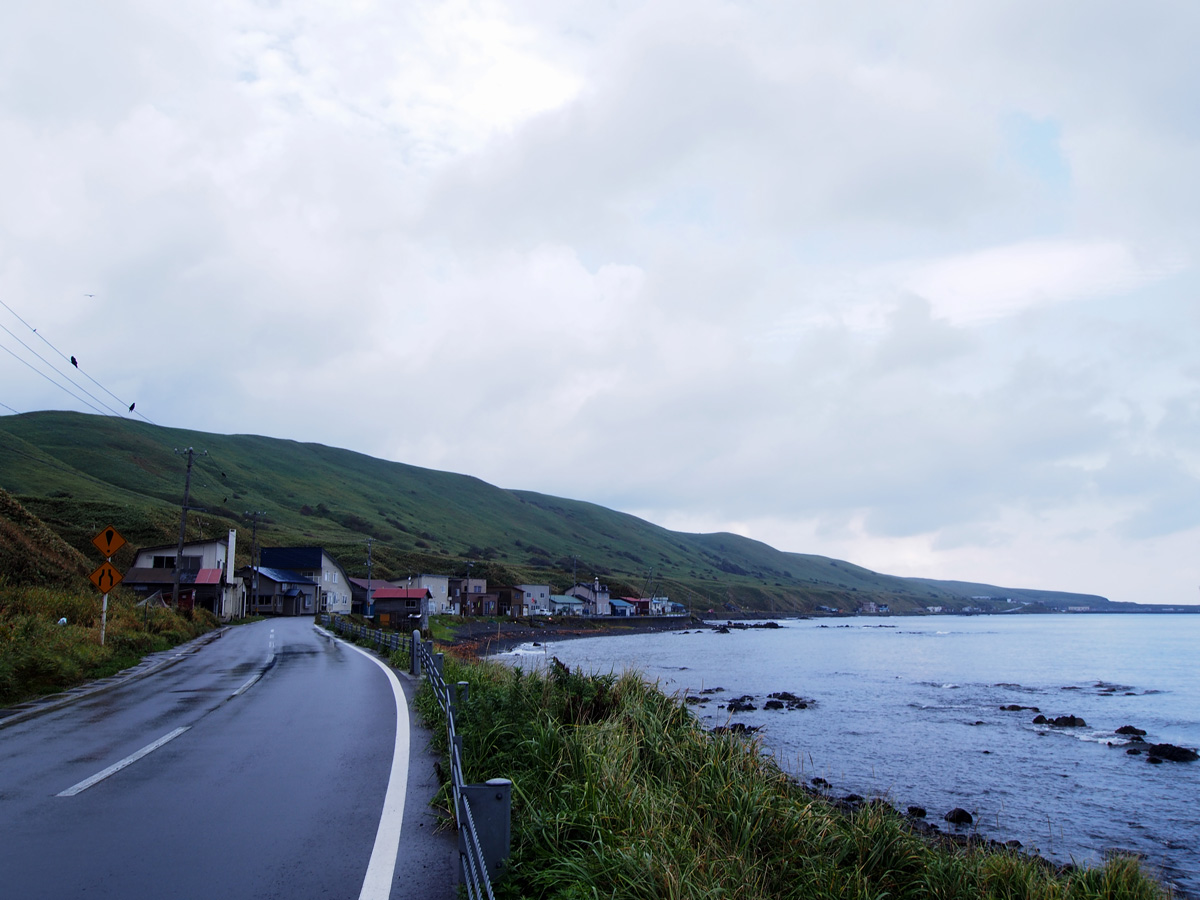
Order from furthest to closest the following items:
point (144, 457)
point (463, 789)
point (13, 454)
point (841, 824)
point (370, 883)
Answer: point (144, 457)
point (13, 454)
point (841, 824)
point (370, 883)
point (463, 789)

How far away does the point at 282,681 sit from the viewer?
765 inches

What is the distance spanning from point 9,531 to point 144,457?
5382 inches

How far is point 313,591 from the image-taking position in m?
96.1

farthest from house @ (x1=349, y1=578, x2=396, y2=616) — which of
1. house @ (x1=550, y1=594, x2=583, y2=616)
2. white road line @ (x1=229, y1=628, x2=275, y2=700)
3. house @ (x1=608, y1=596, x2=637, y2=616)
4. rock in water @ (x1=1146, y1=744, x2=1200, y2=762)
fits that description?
rock in water @ (x1=1146, y1=744, x2=1200, y2=762)

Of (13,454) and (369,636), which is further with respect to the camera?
(13,454)

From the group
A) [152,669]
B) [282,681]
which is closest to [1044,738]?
[282,681]

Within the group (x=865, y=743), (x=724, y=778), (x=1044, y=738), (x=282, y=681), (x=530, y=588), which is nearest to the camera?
(x=724, y=778)

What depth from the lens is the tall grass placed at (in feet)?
52.5

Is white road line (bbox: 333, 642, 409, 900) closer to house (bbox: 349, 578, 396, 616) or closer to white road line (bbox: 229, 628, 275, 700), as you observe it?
white road line (bbox: 229, 628, 275, 700)

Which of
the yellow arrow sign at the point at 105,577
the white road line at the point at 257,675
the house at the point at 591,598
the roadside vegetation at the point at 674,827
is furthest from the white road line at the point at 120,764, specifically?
the house at the point at 591,598

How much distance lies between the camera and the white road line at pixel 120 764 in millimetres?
8172

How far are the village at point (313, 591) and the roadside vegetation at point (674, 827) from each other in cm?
4240

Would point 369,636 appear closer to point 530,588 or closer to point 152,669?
point 152,669

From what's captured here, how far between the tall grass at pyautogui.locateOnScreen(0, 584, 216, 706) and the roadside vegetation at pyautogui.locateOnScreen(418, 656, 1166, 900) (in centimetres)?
1056
